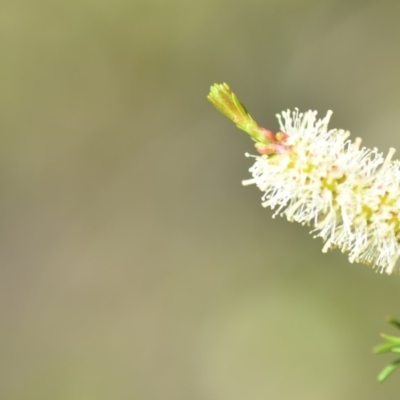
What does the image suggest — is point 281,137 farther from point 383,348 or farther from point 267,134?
point 383,348

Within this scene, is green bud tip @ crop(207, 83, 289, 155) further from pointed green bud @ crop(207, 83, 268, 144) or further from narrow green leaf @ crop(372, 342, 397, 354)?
narrow green leaf @ crop(372, 342, 397, 354)

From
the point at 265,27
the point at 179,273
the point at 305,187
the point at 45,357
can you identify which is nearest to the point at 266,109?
the point at 265,27

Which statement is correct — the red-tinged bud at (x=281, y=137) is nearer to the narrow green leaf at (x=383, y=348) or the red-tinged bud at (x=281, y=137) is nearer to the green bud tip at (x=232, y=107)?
the green bud tip at (x=232, y=107)

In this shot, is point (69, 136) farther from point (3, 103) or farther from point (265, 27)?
point (265, 27)

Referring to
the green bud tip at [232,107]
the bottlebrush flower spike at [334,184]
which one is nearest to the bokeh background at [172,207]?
the bottlebrush flower spike at [334,184]

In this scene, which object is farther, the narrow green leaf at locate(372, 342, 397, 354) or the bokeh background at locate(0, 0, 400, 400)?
the bokeh background at locate(0, 0, 400, 400)

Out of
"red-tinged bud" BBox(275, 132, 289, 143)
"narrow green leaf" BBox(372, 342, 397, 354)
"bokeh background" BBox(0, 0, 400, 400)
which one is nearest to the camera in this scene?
"narrow green leaf" BBox(372, 342, 397, 354)

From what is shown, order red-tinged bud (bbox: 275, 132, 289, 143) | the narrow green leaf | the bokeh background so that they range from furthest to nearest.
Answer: the bokeh background
red-tinged bud (bbox: 275, 132, 289, 143)
the narrow green leaf

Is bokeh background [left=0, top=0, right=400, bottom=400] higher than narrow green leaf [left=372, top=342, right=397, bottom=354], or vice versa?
bokeh background [left=0, top=0, right=400, bottom=400]

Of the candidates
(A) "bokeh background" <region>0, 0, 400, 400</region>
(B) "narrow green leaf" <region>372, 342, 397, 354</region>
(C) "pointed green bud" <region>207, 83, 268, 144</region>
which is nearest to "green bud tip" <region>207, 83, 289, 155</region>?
(C) "pointed green bud" <region>207, 83, 268, 144</region>
